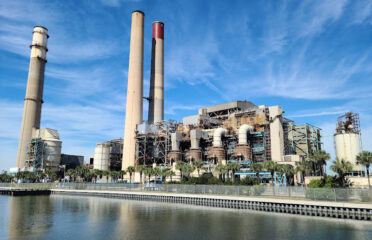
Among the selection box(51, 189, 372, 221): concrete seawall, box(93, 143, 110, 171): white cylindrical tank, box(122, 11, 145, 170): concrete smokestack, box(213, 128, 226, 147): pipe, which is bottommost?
box(51, 189, 372, 221): concrete seawall

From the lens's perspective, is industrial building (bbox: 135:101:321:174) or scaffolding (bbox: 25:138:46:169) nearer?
industrial building (bbox: 135:101:321:174)

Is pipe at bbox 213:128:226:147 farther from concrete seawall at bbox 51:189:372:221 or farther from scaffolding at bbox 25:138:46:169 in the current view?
scaffolding at bbox 25:138:46:169

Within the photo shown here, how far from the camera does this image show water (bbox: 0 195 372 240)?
33.4m

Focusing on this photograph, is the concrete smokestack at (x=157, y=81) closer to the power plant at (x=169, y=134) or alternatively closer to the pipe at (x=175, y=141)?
the power plant at (x=169, y=134)

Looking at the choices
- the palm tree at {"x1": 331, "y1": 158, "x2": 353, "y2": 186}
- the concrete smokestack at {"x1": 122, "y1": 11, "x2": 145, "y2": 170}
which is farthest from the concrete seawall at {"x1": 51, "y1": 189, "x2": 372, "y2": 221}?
the concrete smokestack at {"x1": 122, "y1": 11, "x2": 145, "y2": 170}

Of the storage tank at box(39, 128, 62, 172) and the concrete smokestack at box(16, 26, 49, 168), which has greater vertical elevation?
the concrete smokestack at box(16, 26, 49, 168)

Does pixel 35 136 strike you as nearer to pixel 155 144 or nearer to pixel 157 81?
pixel 155 144

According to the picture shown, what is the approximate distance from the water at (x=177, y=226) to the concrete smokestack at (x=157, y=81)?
84277 millimetres

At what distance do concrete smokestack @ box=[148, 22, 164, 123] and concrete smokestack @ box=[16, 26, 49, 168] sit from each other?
54.1 metres

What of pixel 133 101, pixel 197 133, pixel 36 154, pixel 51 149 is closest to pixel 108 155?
pixel 51 149

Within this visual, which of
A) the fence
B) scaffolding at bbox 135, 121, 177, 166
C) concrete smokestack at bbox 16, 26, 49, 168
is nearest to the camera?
the fence

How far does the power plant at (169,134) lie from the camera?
307 feet

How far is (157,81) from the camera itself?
135000 mm

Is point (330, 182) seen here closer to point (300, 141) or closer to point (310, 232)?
point (310, 232)
